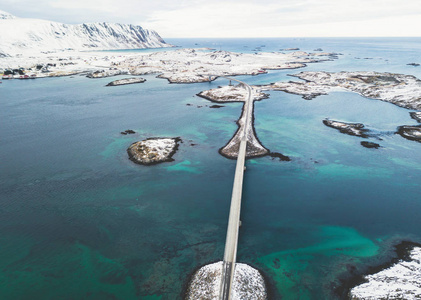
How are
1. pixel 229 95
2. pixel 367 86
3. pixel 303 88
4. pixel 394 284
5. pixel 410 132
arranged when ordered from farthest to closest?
pixel 303 88 < pixel 367 86 < pixel 229 95 < pixel 410 132 < pixel 394 284

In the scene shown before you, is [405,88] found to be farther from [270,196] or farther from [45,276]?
[45,276]

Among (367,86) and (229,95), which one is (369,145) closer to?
(229,95)

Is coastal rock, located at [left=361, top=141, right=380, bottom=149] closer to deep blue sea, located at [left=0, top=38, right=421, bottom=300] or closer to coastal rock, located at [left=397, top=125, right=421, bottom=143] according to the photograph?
deep blue sea, located at [left=0, top=38, right=421, bottom=300]

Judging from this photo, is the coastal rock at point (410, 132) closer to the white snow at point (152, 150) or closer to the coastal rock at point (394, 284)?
the coastal rock at point (394, 284)

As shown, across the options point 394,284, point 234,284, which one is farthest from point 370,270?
point 234,284

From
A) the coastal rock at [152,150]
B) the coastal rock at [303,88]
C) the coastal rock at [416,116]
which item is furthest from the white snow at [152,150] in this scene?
the coastal rock at [416,116]

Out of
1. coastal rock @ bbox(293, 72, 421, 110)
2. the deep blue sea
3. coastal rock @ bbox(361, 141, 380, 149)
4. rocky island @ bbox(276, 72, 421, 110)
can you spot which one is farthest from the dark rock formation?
coastal rock @ bbox(293, 72, 421, 110)
